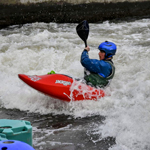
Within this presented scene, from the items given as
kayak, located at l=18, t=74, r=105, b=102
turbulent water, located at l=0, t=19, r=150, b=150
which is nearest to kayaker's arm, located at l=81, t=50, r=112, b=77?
kayak, located at l=18, t=74, r=105, b=102

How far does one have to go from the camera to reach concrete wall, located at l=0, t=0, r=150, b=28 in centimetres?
1121

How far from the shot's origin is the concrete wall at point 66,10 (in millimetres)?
11211

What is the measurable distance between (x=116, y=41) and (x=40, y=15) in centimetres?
415

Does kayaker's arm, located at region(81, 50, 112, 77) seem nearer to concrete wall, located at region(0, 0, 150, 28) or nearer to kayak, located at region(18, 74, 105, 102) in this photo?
kayak, located at region(18, 74, 105, 102)

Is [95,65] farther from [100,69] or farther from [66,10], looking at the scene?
[66,10]

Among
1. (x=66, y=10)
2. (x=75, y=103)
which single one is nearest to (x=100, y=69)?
(x=75, y=103)

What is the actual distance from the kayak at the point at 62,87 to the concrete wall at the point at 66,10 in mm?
7335

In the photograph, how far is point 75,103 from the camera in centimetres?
459

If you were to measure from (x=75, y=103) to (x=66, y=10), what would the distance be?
794 centimetres

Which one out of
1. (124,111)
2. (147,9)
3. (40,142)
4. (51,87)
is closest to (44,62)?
(51,87)

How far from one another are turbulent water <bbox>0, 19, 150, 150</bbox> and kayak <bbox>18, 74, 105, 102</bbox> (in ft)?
0.44

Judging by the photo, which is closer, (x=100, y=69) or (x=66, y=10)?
(x=100, y=69)

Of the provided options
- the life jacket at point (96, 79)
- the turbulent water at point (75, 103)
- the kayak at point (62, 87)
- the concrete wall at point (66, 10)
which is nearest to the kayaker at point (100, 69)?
the life jacket at point (96, 79)

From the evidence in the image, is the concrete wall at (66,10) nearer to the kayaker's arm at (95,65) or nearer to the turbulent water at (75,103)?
the turbulent water at (75,103)
